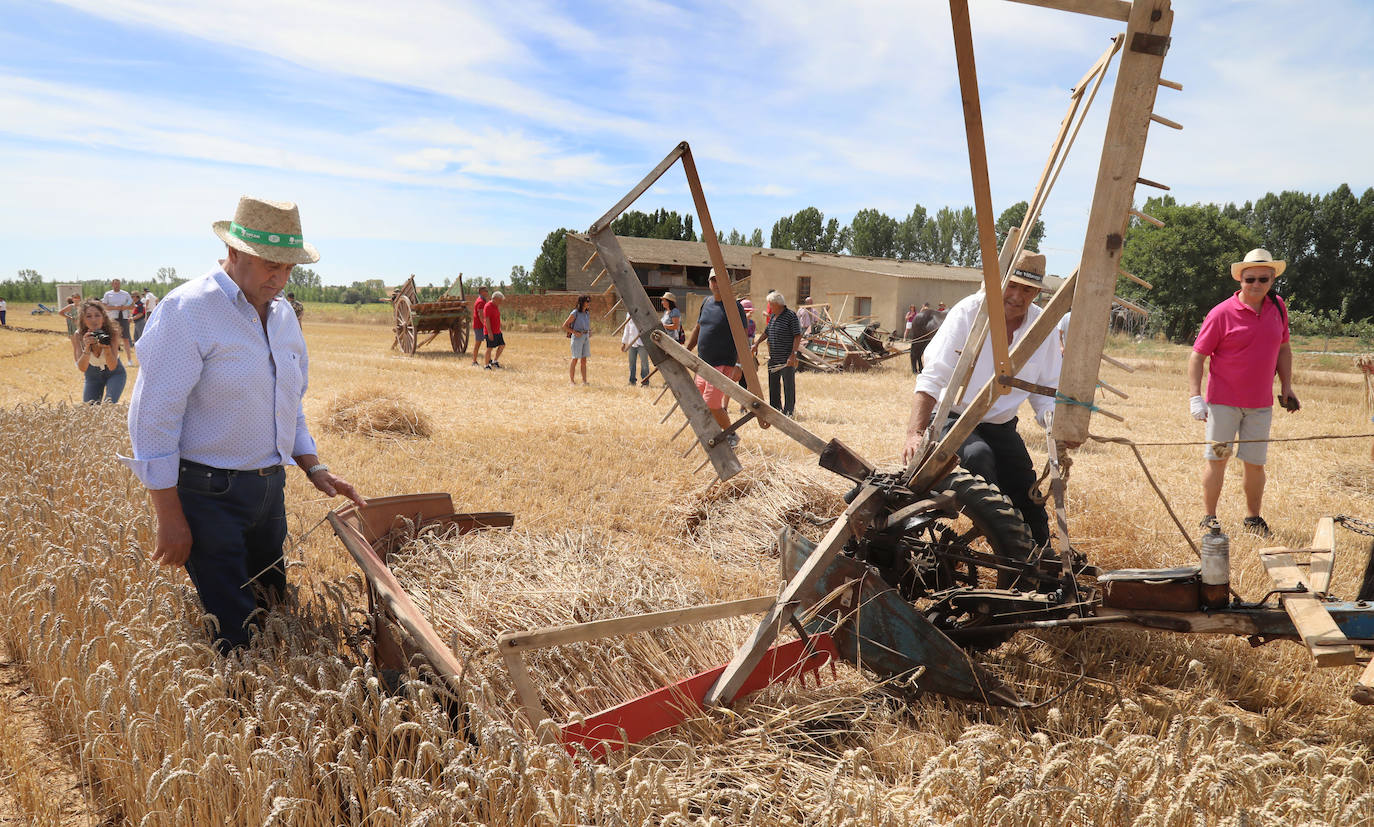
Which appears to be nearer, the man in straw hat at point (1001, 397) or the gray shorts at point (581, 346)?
the man in straw hat at point (1001, 397)

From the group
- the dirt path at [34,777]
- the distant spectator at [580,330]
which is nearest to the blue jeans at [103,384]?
the distant spectator at [580,330]

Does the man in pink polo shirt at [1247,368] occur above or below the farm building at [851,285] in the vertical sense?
below

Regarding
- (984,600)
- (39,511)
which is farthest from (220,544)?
(984,600)

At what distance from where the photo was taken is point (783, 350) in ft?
31.3

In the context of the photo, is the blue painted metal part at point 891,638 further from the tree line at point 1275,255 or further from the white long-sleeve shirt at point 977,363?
the tree line at point 1275,255

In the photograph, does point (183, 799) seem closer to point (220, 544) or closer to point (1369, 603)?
point (220, 544)

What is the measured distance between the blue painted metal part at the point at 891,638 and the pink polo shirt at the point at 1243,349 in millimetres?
3549

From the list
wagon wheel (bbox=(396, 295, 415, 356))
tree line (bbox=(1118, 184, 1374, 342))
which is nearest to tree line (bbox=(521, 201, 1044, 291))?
tree line (bbox=(1118, 184, 1374, 342))

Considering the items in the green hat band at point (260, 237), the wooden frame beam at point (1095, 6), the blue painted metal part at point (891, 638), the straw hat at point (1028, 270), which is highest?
the wooden frame beam at point (1095, 6)

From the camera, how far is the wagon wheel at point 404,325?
20.2 m

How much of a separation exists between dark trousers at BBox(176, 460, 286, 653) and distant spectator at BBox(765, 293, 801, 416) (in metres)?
6.90

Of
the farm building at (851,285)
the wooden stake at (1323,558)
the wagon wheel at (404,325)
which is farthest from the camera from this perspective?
the farm building at (851,285)

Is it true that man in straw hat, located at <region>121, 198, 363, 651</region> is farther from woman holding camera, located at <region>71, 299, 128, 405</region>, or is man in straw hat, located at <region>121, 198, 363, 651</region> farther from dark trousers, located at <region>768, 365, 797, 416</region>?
dark trousers, located at <region>768, 365, 797, 416</region>

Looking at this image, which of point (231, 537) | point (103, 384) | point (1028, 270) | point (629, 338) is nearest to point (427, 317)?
point (103, 384)
